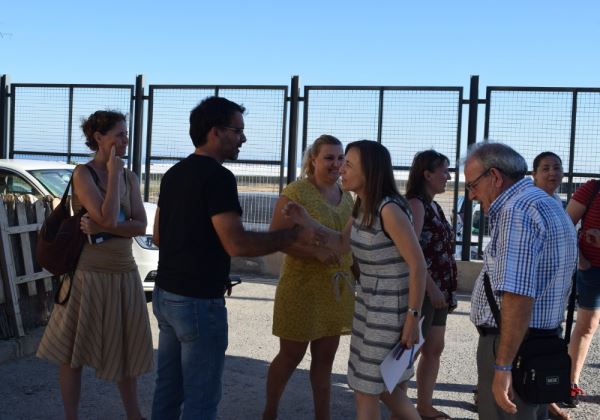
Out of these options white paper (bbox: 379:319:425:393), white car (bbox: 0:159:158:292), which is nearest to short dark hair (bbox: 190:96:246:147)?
white paper (bbox: 379:319:425:393)

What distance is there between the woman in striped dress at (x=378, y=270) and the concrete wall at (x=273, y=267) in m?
7.16

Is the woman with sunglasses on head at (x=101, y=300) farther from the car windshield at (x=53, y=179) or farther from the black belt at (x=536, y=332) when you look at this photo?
the car windshield at (x=53, y=179)

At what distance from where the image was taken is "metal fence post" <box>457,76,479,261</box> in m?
10.5

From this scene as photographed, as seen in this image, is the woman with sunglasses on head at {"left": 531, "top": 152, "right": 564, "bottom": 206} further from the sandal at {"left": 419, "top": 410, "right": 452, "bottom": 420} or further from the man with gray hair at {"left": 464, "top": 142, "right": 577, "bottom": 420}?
the man with gray hair at {"left": 464, "top": 142, "right": 577, "bottom": 420}

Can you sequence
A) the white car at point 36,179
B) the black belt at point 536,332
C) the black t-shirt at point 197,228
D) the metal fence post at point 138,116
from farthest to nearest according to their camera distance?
the metal fence post at point 138,116 < the white car at point 36,179 < the black t-shirt at point 197,228 < the black belt at point 536,332

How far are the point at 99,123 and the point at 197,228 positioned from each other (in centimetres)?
140

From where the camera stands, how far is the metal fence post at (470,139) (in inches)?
413

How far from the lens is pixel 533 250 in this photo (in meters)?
3.05

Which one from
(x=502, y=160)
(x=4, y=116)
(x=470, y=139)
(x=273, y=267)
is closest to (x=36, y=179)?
(x=4, y=116)

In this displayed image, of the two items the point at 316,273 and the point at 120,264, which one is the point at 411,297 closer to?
the point at 316,273

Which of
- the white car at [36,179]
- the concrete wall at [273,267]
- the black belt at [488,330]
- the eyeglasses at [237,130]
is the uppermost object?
the eyeglasses at [237,130]

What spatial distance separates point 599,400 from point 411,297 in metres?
2.93

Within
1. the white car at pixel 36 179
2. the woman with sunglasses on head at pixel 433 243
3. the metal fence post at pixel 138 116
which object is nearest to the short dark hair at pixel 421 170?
the woman with sunglasses on head at pixel 433 243

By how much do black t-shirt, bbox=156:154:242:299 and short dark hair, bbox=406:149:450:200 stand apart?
1747mm
